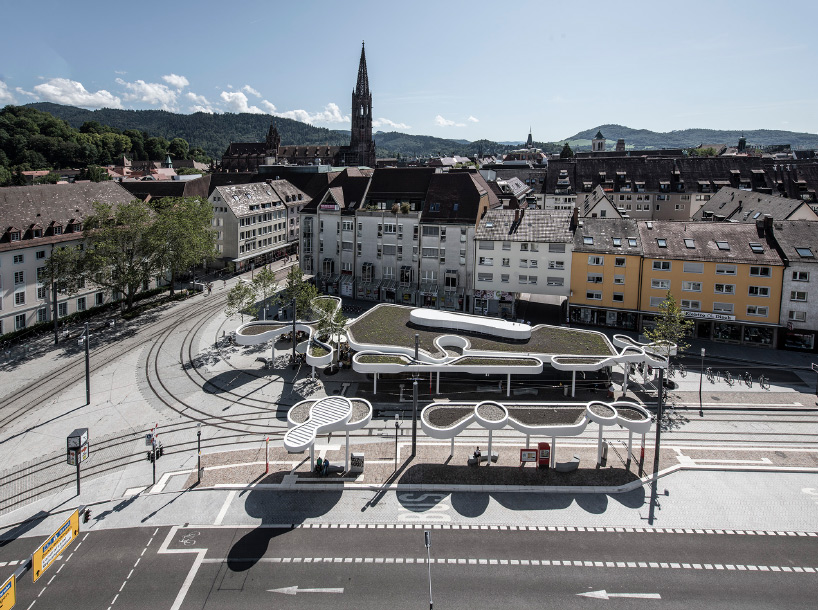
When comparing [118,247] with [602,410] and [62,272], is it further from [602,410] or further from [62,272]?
[602,410]

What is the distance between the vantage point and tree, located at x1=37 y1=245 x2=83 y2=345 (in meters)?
61.8

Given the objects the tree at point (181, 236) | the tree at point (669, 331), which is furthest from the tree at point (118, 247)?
the tree at point (669, 331)

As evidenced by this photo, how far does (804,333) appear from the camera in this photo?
198 ft

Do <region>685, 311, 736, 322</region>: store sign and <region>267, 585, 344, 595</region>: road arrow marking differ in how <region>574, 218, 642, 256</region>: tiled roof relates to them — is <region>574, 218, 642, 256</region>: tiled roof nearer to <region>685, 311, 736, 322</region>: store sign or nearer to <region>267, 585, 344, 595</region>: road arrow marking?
<region>685, 311, 736, 322</region>: store sign

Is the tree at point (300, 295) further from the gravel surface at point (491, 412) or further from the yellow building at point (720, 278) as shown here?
the yellow building at point (720, 278)

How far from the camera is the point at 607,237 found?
226ft

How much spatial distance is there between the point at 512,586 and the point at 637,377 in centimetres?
3322

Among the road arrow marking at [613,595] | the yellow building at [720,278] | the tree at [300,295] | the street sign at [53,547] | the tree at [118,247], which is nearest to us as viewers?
the street sign at [53,547]

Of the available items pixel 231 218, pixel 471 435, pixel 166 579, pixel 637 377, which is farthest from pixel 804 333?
pixel 231 218

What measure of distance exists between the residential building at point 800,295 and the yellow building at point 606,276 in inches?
580

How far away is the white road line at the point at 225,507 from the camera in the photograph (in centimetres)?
3198

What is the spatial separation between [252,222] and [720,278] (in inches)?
2812

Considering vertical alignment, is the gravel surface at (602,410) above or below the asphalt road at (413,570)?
above

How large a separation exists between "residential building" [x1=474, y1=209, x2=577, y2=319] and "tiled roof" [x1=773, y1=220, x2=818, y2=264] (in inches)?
881
